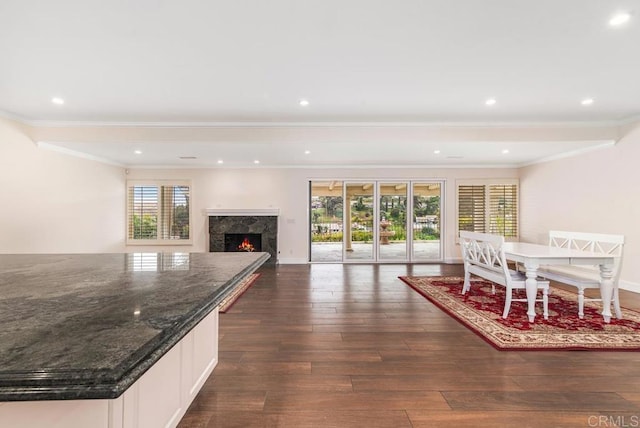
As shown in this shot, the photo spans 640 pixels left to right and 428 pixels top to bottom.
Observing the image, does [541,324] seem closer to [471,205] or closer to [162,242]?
[471,205]

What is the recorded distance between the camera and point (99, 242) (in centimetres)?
633

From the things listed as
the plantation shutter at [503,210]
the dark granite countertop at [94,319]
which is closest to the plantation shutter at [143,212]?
the dark granite countertop at [94,319]

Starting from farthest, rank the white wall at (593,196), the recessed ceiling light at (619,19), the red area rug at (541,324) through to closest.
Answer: the white wall at (593,196), the red area rug at (541,324), the recessed ceiling light at (619,19)

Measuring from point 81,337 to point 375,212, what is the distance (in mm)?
6801

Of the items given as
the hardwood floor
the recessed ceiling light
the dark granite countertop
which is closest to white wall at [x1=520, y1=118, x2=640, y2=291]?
the hardwood floor

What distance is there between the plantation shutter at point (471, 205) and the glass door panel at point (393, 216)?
54.4 inches

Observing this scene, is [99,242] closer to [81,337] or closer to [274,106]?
[274,106]

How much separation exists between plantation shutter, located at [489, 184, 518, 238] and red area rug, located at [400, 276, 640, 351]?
9.92ft

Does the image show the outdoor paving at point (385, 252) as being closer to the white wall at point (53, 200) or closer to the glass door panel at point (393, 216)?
the glass door panel at point (393, 216)

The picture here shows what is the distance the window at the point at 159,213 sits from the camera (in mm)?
7246

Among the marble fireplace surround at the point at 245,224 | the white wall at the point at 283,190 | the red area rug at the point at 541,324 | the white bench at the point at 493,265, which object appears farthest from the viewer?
the white wall at the point at 283,190

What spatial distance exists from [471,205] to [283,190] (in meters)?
4.70

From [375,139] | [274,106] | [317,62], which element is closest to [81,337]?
[317,62]

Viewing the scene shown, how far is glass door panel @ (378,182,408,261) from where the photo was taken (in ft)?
23.9
